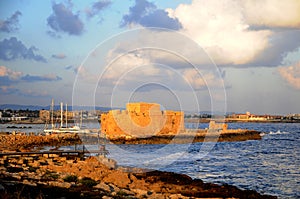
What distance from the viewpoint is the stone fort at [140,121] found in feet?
174

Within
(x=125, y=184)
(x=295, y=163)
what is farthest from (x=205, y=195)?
(x=295, y=163)

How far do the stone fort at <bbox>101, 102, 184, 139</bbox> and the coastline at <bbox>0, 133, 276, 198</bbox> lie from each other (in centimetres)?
2976

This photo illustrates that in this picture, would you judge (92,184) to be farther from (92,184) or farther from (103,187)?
(103,187)

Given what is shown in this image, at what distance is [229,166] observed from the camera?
29.0 metres

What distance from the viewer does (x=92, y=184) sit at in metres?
14.5

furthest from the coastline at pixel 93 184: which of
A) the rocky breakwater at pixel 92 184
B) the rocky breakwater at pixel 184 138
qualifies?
the rocky breakwater at pixel 184 138

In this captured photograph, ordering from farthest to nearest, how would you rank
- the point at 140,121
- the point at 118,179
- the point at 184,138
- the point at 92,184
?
1. the point at 184,138
2. the point at 140,121
3. the point at 118,179
4. the point at 92,184

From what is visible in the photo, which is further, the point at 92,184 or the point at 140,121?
the point at 140,121

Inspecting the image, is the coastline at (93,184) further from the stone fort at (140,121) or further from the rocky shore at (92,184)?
the stone fort at (140,121)

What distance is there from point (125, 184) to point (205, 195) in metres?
3.28

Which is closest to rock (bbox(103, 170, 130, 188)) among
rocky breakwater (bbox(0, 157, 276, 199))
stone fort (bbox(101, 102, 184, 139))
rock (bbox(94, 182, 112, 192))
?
rocky breakwater (bbox(0, 157, 276, 199))

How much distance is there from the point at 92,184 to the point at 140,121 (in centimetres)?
3942

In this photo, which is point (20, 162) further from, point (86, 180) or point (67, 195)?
point (67, 195)

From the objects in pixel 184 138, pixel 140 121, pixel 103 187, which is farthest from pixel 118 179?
pixel 184 138
